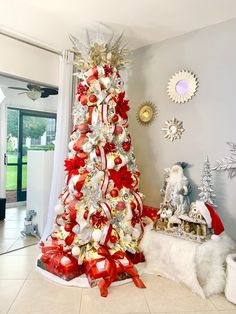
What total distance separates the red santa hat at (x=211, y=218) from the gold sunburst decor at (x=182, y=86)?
1.14m

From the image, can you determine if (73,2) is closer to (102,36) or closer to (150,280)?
(102,36)

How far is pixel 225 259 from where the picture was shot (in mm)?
2043

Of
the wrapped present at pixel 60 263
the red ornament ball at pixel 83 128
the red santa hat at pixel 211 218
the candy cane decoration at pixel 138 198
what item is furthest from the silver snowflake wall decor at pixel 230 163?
the wrapped present at pixel 60 263

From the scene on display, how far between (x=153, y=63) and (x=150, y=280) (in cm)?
228

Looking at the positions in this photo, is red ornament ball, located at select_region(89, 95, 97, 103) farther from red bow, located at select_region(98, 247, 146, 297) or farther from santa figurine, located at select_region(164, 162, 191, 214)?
red bow, located at select_region(98, 247, 146, 297)

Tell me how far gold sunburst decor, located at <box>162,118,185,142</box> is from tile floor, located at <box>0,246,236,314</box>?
142 cm

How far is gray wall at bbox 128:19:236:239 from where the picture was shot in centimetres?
238

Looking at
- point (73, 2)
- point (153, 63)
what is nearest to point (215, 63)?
point (153, 63)

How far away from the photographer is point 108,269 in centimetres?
212

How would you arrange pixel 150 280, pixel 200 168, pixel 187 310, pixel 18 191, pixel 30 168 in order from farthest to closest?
pixel 18 191 < pixel 30 168 < pixel 200 168 < pixel 150 280 < pixel 187 310

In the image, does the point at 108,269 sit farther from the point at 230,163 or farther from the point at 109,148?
the point at 230,163

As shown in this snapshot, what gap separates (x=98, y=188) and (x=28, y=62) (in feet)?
5.85

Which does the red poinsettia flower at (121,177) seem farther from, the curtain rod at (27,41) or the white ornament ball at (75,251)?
the curtain rod at (27,41)

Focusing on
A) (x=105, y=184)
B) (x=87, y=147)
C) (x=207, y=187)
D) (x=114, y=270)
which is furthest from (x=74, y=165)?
(x=207, y=187)
